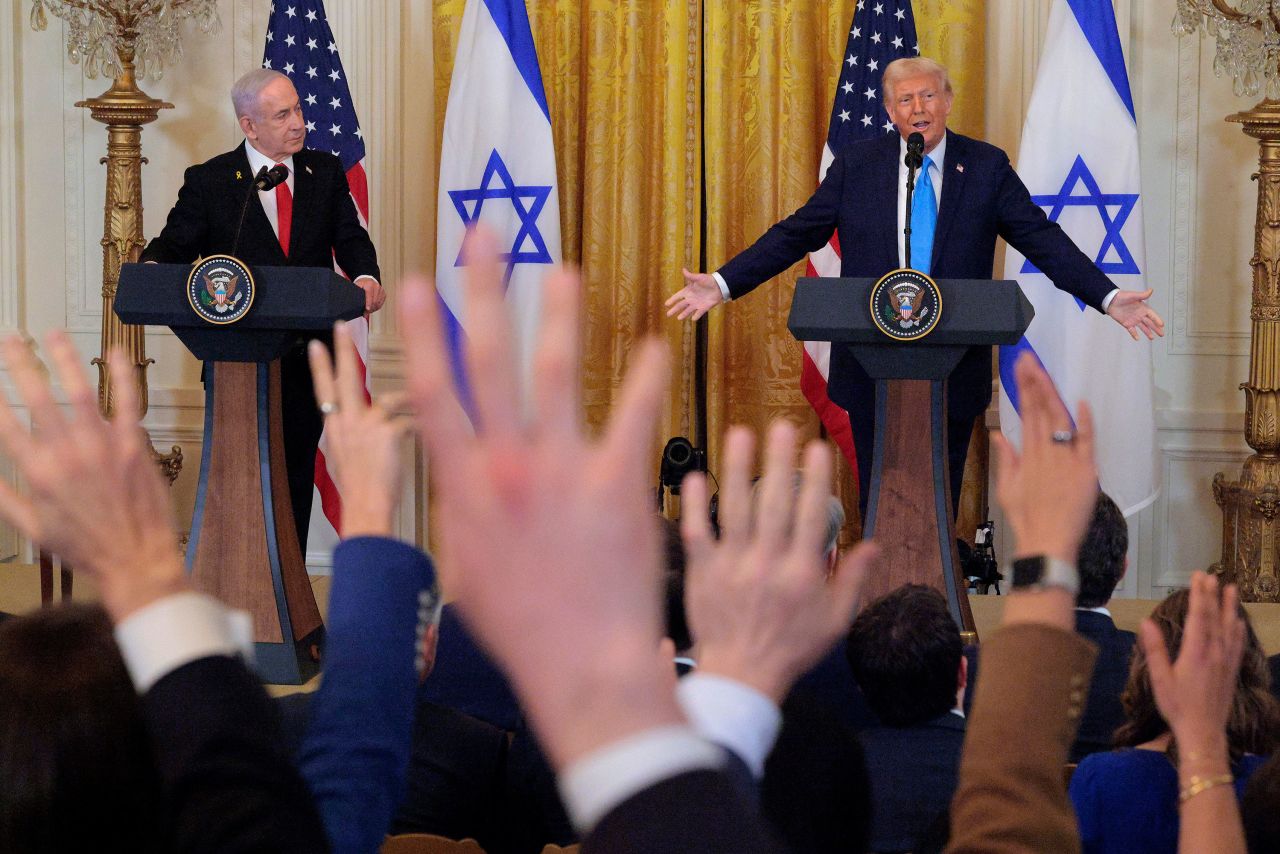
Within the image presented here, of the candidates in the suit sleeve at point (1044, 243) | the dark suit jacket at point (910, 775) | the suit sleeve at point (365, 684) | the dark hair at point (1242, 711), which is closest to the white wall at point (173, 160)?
the suit sleeve at point (1044, 243)

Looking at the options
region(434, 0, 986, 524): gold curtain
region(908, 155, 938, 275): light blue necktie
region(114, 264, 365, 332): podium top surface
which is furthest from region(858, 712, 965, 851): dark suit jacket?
region(434, 0, 986, 524): gold curtain

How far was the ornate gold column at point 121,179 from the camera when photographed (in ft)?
19.4

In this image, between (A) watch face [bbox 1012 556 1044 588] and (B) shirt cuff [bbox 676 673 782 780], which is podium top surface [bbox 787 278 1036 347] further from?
(B) shirt cuff [bbox 676 673 782 780]

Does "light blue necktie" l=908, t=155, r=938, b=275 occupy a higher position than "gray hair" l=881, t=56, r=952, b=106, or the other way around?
"gray hair" l=881, t=56, r=952, b=106

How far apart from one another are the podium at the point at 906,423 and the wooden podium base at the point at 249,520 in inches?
55.6

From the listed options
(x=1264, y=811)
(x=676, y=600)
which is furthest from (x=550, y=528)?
(x=676, y=600)

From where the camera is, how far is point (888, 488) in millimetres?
3932

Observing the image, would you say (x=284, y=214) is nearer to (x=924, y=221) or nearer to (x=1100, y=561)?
(x=924, y=221)

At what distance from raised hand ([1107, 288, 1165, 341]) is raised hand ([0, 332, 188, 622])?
3.63m

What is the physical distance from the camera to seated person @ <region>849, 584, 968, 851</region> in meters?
2.21

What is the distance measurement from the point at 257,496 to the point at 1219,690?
3027 millimetres

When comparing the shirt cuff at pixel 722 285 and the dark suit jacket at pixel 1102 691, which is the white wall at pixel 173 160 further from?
the dark suit jacket at pixel 1102 691

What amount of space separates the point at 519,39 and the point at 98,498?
552cm

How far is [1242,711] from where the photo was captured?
206 centimetres
